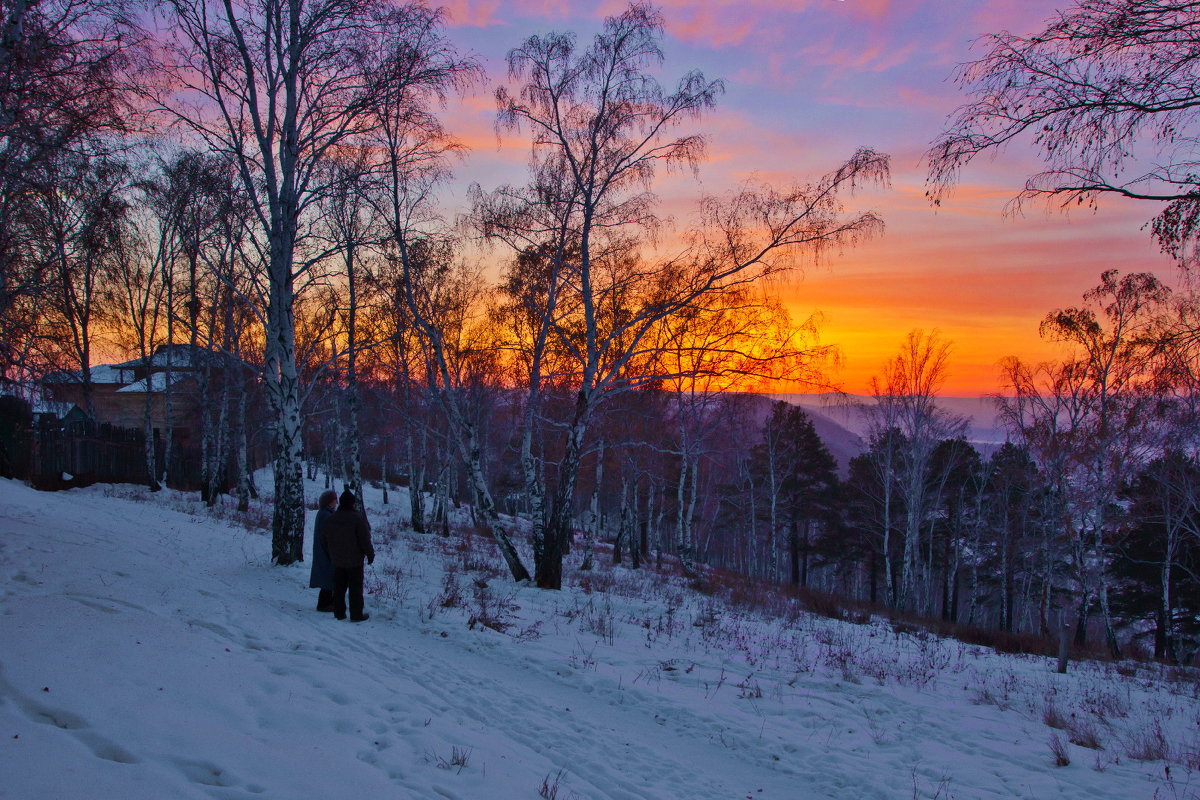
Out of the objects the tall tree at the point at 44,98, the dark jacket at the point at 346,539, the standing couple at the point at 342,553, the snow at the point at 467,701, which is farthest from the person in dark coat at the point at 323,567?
the tall tree at the point at 44,98

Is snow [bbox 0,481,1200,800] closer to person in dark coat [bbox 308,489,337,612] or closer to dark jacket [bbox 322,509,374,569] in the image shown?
person in dark coat [bbox 308,489,337,612]

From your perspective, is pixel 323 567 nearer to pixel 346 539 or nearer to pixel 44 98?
pixel 346 539

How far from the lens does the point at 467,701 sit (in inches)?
229

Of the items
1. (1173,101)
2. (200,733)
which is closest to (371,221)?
(200,733)

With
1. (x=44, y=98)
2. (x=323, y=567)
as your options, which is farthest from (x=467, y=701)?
(x=44, y=98)

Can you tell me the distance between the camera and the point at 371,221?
16812 mm

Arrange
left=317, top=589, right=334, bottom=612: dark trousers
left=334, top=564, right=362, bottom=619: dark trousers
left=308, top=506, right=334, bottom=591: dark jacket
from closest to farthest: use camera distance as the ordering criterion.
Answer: left=334, top=564, right=362, bottom=619: dark trousers, left=308, top=506, right=334, bottom=591: dark jacket, left=317, top=589, right=334, bottom=612: dark trousers

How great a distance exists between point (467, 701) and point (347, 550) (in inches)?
117

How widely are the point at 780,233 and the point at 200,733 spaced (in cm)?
1083

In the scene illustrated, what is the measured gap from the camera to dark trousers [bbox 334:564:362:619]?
800 centimetres

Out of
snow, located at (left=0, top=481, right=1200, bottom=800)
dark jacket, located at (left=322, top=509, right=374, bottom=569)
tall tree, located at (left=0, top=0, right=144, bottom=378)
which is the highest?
tall tree, located at (left=0, top=0, right=144, bottom=378)

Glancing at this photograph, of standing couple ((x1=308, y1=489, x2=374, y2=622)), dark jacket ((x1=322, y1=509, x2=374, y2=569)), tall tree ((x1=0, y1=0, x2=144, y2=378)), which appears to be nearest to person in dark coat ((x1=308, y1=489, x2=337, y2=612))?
standing couple ((x1=308, y1=489, x2=374, y2=622))

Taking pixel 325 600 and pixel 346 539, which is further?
pixel 325 600

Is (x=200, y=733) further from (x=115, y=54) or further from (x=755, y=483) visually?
(x=755, y=483)
